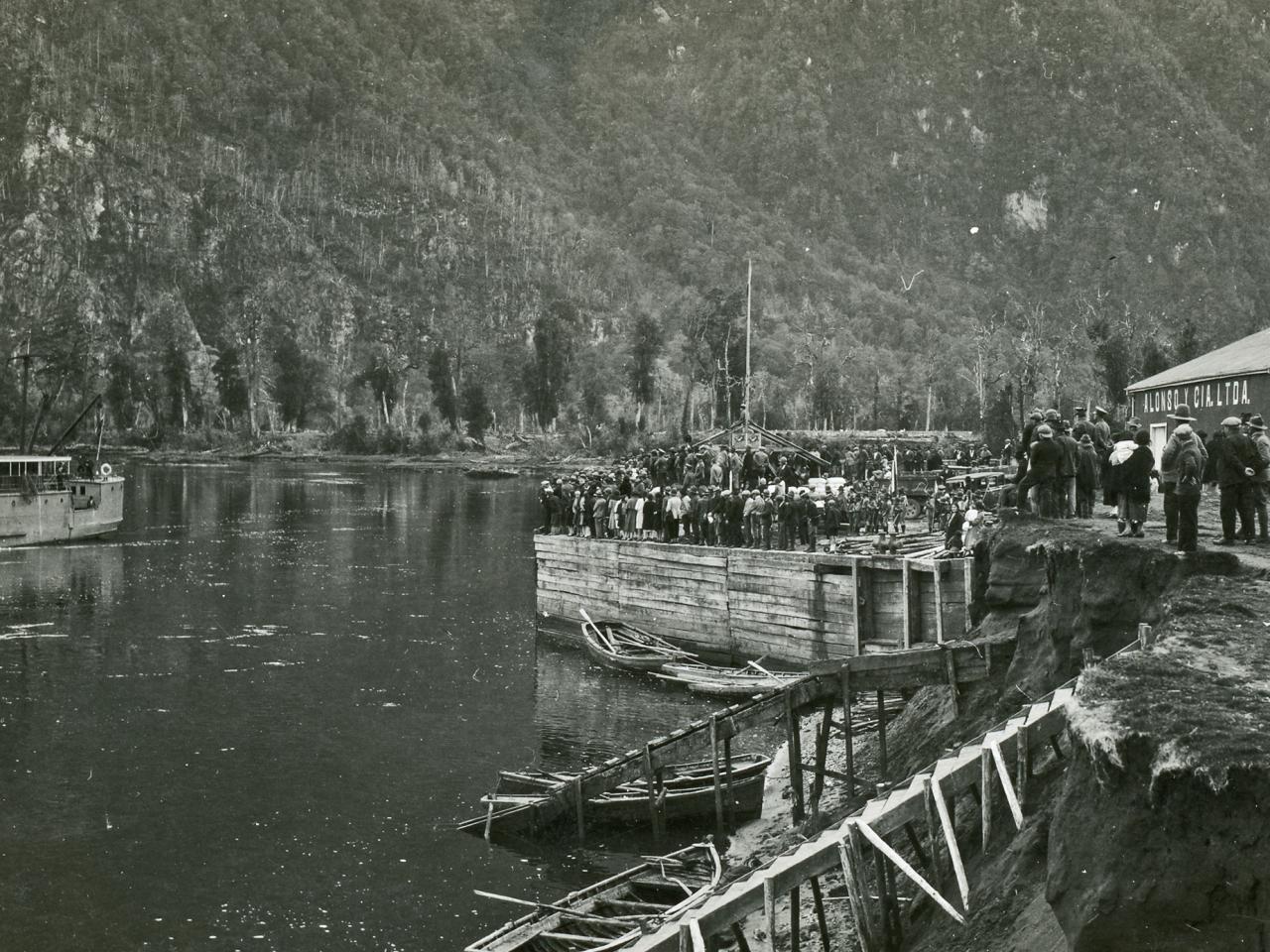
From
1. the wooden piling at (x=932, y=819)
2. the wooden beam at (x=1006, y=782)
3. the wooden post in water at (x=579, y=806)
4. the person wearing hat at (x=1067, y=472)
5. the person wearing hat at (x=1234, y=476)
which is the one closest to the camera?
the wooden beam at (x=1006, y=782)

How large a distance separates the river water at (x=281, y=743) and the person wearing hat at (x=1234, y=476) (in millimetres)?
11839

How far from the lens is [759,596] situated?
38.0 metres

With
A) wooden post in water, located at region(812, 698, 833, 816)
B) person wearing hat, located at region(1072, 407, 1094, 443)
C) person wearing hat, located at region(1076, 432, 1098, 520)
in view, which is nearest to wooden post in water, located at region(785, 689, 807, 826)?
wooden post in water, located at region(812, 698, 833, 816)

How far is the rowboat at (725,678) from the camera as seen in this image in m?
→ 33.7

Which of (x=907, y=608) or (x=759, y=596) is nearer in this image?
(x=907, y=608)

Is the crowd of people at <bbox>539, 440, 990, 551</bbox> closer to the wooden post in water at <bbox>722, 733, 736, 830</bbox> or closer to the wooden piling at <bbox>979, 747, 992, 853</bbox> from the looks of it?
the wooden post in water at <bbox>722, 733, 736, 830</bbox>

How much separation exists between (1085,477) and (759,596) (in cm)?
1411

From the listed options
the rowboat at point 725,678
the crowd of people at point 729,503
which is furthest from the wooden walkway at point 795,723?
the crowd of people at point 729,503

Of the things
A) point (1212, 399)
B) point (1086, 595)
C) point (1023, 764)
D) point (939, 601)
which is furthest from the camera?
point (1212, 399)

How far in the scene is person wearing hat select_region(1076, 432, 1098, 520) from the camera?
83.4 ft

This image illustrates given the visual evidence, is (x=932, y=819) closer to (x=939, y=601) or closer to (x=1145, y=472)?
(x=1145, y=472)

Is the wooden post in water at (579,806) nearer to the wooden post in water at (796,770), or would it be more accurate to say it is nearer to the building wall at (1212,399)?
the wooden post in water at (796,770)

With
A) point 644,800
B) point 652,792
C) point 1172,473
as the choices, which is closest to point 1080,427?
point 1172,473

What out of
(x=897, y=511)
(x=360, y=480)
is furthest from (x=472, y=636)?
(x=360, y=480)
